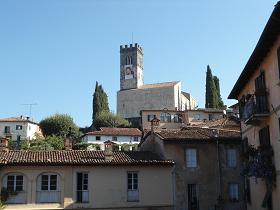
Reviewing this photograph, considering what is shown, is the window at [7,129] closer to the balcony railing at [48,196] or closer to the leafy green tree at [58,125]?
the leafy green tree at [58,125]

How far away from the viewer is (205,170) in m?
32.3

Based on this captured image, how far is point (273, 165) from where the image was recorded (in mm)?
21188

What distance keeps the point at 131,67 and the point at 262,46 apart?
109553mm

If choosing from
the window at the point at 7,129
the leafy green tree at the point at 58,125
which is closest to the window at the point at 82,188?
the leafy green tree at the point at 58,125

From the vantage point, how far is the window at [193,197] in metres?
31.7

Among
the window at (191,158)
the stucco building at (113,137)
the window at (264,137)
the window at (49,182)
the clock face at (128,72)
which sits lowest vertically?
the window at (49,182)

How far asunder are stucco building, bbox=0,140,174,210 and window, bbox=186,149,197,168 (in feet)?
4.59

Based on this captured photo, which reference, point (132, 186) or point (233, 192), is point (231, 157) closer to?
point (233, 192)

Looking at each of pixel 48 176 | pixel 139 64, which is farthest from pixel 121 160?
pixel 139 64

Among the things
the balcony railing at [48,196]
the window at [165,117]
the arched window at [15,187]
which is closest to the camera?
the arched window at [15,187]

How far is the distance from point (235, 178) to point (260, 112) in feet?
39.4

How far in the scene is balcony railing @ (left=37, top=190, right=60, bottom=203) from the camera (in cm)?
2961

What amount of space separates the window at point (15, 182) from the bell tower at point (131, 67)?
9271 cm

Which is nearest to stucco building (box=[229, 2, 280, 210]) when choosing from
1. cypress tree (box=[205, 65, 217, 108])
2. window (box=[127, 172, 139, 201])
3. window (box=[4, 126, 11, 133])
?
window (box=[127, 172, 139, 201])
